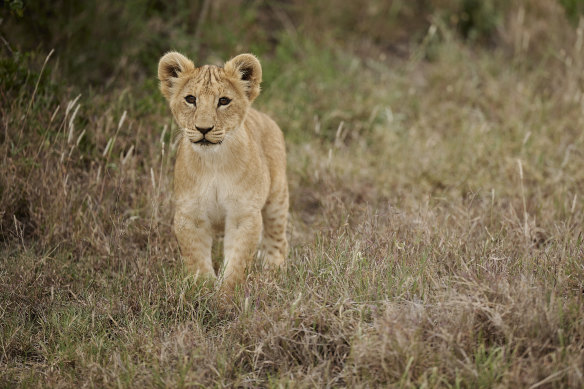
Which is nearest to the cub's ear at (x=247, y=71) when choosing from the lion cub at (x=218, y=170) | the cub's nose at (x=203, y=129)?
the lion cub at (x=218, y=170)

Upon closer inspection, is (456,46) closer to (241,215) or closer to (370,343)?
(241,215)

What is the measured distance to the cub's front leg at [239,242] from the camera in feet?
13.4

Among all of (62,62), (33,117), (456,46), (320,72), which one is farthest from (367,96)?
(33,117)

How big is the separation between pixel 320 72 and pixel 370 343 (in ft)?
17.7

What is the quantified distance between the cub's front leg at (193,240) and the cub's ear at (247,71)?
87 centimetres

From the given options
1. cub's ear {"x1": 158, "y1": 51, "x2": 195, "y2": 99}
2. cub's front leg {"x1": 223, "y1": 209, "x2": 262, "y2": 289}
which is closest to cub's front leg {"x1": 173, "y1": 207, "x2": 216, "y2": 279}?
cub's front leg {"x1": 223, "y1": 209, "x2": 262, "y2": 289}

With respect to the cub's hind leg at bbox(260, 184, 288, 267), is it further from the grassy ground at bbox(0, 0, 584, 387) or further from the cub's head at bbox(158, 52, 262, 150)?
the cub's head at bbox(158, 52, 262, 150)

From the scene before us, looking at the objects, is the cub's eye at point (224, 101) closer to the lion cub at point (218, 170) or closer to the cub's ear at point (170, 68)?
the lion cub at point (218, 170)

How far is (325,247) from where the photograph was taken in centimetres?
423

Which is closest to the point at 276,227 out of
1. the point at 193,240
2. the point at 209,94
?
the point at 193,240

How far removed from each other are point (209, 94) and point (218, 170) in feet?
1.60

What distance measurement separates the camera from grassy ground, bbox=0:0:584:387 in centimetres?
302

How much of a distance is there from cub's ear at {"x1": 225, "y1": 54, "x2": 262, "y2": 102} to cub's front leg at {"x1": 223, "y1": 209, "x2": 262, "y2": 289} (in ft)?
2.57

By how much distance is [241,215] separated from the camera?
4.11 metres
